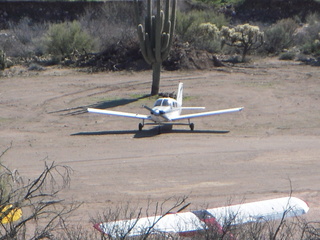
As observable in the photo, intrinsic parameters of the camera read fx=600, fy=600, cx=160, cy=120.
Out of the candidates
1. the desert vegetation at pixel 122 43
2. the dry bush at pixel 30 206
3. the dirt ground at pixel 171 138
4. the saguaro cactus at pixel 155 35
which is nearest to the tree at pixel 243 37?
the desert vegetation at pixel 122 43

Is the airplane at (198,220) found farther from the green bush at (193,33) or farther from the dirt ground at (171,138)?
the green bush at (193,33)

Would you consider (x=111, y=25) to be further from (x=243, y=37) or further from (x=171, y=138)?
(x=171, y=138)

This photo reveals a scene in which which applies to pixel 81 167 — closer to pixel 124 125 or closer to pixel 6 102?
pixel 124 125

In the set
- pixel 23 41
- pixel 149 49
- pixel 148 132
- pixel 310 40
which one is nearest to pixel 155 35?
pixel 149 49

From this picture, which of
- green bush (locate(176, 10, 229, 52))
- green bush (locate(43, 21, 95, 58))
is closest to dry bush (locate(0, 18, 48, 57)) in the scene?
green bush (locate(43, 21, 95, 58))

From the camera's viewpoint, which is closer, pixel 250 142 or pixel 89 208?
pixel 89 208

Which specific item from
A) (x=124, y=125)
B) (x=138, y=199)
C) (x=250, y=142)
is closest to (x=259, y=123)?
(x=250, y=142)

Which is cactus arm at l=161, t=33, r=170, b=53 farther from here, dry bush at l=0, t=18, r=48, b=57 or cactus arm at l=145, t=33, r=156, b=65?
dry bush at l=0, t=18, r=48, b=57
